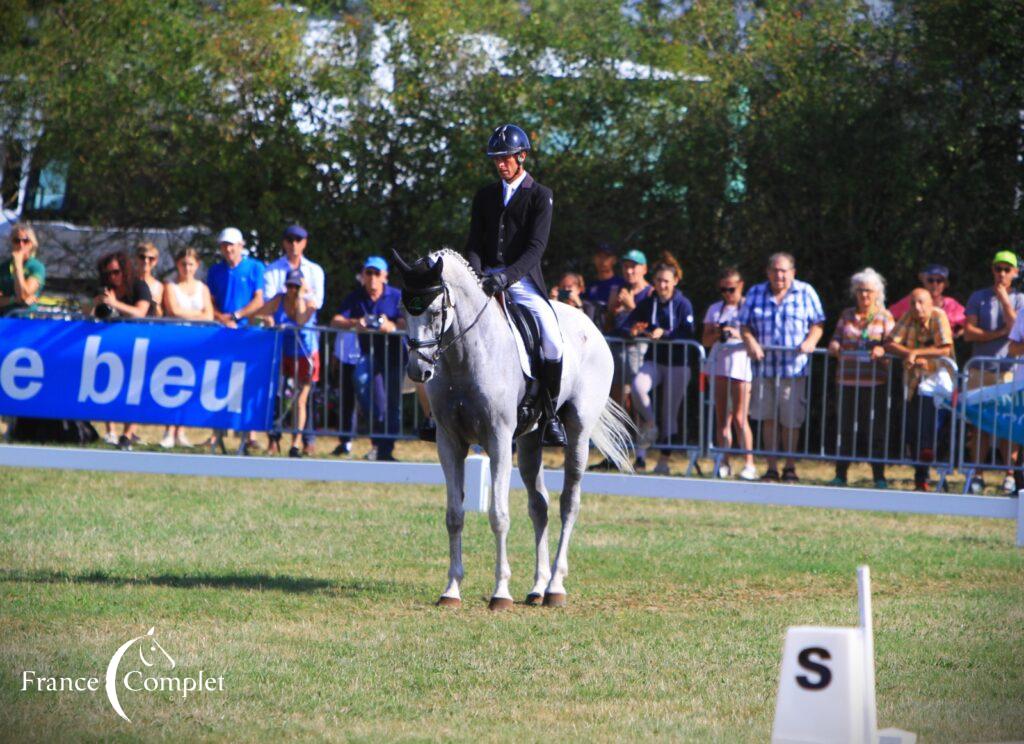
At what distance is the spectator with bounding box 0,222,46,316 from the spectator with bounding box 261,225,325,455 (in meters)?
2.65

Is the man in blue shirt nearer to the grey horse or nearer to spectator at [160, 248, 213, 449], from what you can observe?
spectator at [160, 248, 213, 449]

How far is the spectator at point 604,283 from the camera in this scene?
1644cm

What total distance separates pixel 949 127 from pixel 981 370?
550cm

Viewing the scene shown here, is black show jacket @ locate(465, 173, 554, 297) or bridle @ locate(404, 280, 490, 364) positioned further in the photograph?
black show jacket @ locate(465, 173, 554, 297)

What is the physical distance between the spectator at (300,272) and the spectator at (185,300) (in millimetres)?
664

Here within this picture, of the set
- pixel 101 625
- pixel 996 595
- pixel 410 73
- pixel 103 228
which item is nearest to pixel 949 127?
pixel 410 73

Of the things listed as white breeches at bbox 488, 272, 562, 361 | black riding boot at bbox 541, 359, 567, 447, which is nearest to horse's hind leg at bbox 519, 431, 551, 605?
black riding boot at bbox 541, 359, 567, 447

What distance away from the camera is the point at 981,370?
13.9 meters

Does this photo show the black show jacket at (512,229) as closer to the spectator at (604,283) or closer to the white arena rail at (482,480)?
the white arena rail at (482,480)

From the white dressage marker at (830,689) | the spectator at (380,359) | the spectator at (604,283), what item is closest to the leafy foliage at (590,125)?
the spectator at (604,283)

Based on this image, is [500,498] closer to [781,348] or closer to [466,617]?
[466,617]

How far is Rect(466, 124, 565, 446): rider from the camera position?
9539mm

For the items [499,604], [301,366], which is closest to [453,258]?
[499,604]

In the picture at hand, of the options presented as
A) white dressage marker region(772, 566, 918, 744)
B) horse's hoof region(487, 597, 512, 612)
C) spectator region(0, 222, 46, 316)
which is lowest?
horse's hoof region(487, 597, 512, 612)
